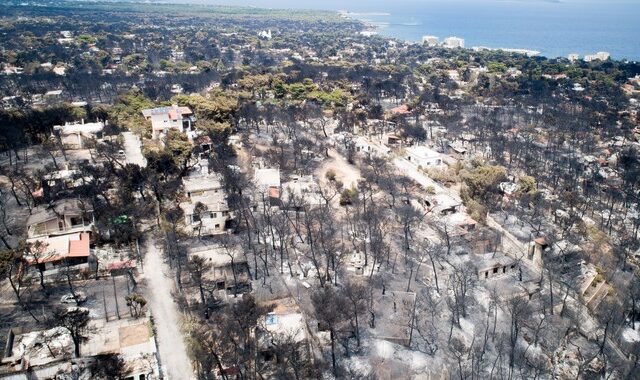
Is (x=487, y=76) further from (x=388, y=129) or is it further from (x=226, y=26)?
(x=226, y=26)

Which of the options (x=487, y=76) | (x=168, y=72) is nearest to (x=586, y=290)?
(x=487, y=76)

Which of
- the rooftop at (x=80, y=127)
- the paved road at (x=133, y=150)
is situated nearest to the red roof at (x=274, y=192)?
the paved road at (x=133, y=150)

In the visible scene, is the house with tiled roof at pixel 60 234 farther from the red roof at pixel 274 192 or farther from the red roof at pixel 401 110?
the red roof at pixel 401 110

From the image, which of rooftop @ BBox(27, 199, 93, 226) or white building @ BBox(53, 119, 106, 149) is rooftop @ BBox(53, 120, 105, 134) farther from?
rooftop @ BBox(27, 199, 93, 226)

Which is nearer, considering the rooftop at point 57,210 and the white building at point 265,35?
the rooftop at point 57,210

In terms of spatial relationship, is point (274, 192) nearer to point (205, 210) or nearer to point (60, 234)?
point (205, 210)

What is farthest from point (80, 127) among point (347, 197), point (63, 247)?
point (347, 197)
